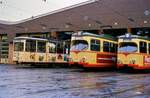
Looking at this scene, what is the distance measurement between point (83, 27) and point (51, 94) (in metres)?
35.4

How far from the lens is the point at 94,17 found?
47.8 m

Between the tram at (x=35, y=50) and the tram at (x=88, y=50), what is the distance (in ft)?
25.1

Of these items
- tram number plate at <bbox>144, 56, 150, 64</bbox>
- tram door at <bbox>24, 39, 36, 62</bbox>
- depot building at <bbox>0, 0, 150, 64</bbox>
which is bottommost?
tram number plate at <bbox>144, 56, 150, 64</bbox>

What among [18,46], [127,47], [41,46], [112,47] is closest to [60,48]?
[41,46]

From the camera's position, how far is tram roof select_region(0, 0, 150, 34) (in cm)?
4422

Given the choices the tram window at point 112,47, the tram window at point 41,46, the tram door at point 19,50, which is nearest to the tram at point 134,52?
the tram window at point 112,47

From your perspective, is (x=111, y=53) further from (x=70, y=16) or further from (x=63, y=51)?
(x=70, y=16)

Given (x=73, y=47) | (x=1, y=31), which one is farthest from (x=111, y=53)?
(x=1, y=31)

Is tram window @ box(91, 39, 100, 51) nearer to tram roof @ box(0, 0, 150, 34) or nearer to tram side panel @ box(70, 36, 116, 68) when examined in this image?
tram side panel @ box(70, 36, 116, 68)

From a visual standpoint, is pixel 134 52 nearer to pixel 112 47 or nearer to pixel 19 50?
pixel 112 47

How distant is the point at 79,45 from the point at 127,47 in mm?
3788

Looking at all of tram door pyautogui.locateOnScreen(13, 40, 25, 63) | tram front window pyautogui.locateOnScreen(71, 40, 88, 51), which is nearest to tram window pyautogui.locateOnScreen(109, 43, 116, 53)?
tram front window pyautogui.locateOnScreen(71, 40, 88, 51)

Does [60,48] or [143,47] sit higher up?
[60,48]

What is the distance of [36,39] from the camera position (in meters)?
38.8
